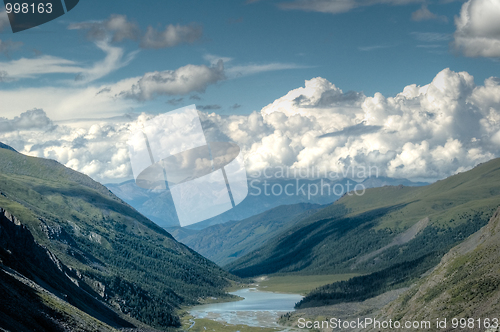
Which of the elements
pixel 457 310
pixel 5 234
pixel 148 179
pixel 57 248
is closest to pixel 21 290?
pixel 148 179

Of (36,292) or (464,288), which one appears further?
(464,288)

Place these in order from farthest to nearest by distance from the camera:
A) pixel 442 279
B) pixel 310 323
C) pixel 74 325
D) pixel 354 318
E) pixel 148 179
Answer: pixel 310 323, pixel 354 318, pixel 442 279, pixel 74 325, pixel 148 179

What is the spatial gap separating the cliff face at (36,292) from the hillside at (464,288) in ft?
231

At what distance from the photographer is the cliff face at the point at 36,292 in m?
67.1

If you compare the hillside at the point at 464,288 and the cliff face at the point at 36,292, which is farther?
the hillside at the point at 464,288

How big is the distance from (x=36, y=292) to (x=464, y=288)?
87858 mm

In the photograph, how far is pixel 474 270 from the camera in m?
112

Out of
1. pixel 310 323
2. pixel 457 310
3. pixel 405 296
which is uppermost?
pixel 457 310

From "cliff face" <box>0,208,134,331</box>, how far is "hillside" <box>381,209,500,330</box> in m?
70.4

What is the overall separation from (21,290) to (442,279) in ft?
334

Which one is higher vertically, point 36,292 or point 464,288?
point 36,292

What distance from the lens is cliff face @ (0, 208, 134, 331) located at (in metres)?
67.1

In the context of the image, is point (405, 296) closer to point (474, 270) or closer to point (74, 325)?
point (474, 270)

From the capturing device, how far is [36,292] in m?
84.2
